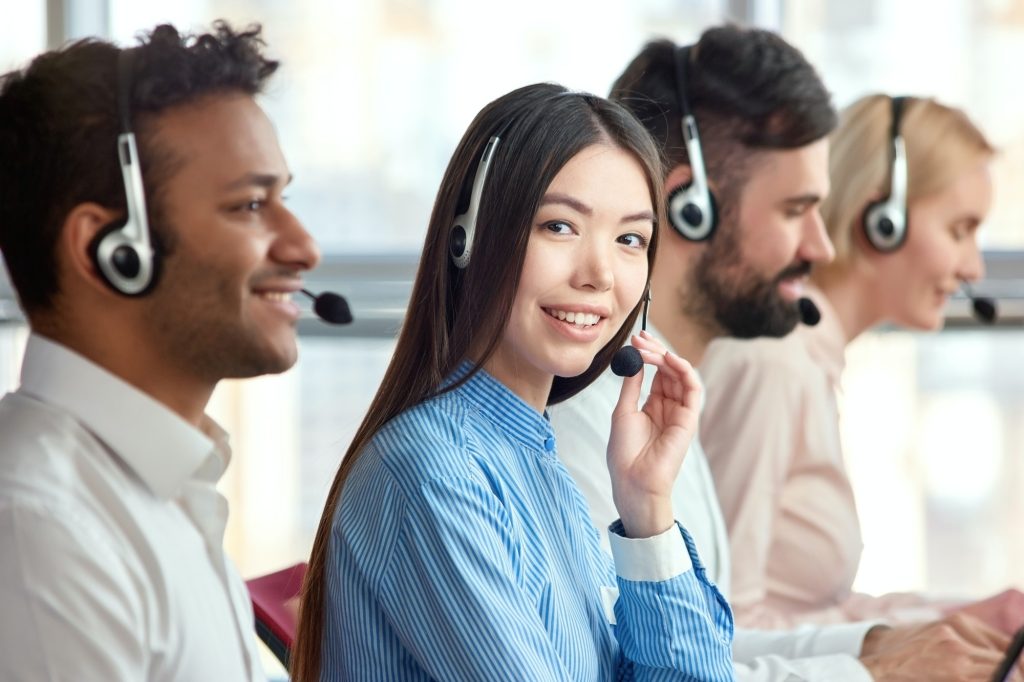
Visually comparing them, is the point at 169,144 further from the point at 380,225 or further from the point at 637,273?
the point at 380,225

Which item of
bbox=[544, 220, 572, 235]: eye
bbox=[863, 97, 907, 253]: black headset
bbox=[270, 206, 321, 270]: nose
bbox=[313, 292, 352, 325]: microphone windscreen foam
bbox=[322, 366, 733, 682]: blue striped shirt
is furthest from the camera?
bbox=[863, 97, 907, 253]: black headset

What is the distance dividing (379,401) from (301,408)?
1603mm

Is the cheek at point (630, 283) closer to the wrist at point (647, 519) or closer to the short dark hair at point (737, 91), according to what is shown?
the wrist at point (647, 519)

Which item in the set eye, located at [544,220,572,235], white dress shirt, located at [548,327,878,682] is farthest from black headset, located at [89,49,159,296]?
white dress shirt, located at [548,327,878,682]

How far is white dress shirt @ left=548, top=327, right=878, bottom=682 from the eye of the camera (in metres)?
1.29

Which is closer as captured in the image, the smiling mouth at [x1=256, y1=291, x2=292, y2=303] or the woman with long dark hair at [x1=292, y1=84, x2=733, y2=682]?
the woman with long dark hair at [x1=292, y1=84, x2=733, y2=682]

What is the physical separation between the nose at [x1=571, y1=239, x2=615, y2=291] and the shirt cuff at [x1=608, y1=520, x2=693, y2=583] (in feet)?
0.60

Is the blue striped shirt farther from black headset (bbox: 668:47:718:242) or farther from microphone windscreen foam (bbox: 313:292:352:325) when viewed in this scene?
black headset (bbox: 668:47:718:242)

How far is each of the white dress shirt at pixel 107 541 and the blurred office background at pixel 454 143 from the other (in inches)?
54.1

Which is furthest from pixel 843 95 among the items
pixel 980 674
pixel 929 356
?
pixel 980 674

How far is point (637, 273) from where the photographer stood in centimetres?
104

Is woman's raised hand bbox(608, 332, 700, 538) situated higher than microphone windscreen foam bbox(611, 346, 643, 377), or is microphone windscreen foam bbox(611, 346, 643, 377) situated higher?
microphone windscreen foam bbox(611, 346, 643, 377)

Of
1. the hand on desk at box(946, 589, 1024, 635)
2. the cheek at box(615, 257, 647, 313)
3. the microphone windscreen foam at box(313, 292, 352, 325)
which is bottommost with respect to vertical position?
the hand on desk at box(946, 589, 1024, 635)

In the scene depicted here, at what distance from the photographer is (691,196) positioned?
5.09ft
